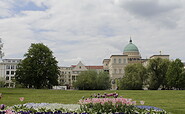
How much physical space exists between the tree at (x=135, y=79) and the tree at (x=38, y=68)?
64.3 ft

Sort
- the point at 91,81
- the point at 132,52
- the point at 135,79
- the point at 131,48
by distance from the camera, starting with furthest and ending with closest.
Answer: the point at 131,48 < the point at 132,52 < the point at 91,81 < the point at 135,79

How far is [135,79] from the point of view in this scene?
219 ft

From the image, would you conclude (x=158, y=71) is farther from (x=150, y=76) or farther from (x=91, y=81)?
(x=91, y=81)

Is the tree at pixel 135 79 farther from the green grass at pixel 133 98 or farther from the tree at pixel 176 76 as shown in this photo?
the green grass at pixel 133 98

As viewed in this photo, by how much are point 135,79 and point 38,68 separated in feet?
85.1

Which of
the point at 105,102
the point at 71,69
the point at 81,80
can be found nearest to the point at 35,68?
the point at 81,80

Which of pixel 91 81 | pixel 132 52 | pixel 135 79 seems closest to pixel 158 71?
pixel 135 79

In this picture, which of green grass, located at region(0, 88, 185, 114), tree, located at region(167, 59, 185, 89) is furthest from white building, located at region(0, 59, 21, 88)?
green grass, located at region(0, 88, 185, 114)

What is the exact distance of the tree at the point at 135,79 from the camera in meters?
66.5

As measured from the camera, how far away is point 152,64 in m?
69.2

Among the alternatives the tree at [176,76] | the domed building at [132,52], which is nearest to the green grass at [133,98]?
the tree at [176,76]

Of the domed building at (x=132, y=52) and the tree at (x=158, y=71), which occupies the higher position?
the domed building at (x=132, y=52)

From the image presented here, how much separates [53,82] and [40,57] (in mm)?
6691

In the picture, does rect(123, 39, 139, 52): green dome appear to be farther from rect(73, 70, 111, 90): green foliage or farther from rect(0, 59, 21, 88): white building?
rect(73, 70, 111, 90): green foliage
